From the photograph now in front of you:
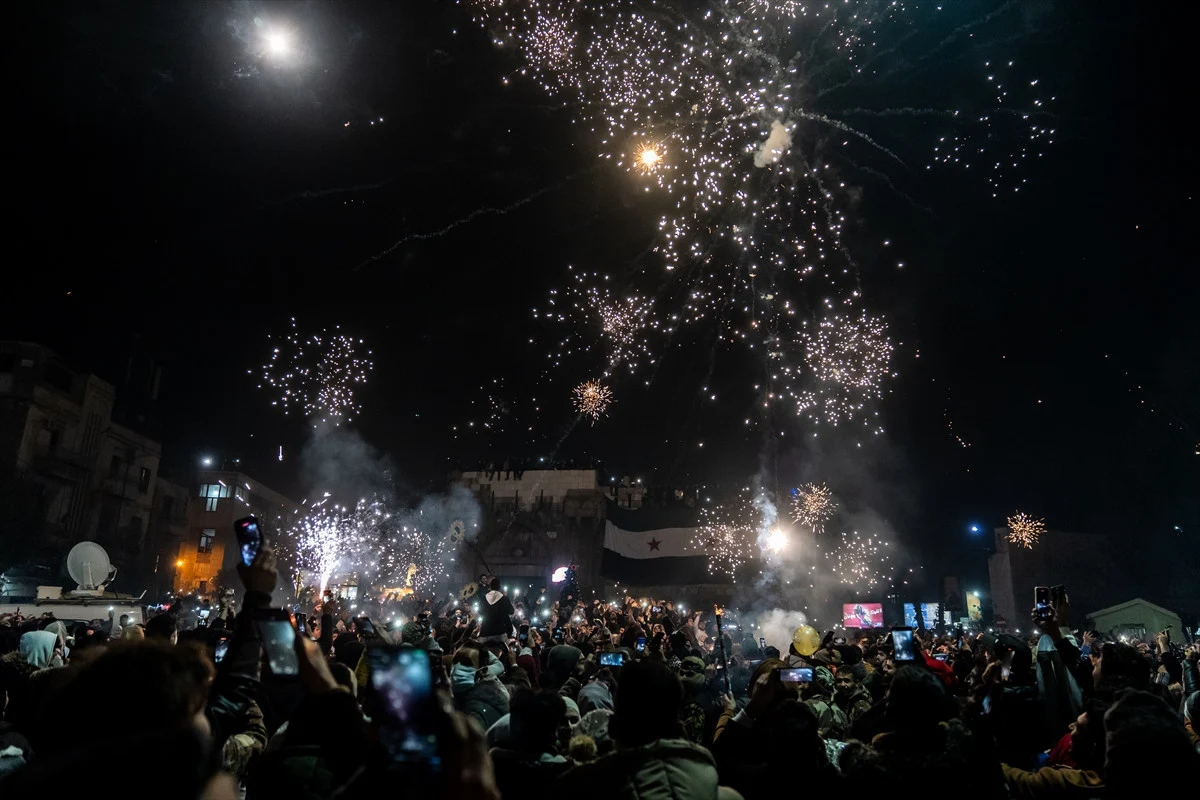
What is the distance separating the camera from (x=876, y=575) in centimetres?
4978

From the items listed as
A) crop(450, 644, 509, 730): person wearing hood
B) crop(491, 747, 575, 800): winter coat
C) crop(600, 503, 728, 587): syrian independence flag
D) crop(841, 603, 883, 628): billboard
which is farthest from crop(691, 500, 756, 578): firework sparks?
crop(491, 747, 575, 800): winter coat

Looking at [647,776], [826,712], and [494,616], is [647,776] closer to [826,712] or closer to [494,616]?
[826,712]

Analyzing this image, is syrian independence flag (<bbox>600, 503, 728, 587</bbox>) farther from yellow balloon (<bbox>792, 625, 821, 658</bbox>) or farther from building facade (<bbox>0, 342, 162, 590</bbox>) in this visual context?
building facade (<bbox>0, 342, 162, 590</bbox>)

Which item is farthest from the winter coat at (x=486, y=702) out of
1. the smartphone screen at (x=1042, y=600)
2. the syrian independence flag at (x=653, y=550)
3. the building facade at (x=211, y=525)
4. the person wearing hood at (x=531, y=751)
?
the building facade at (x=211, y=525)

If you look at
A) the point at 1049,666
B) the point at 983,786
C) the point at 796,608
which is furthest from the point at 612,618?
the point at 796,608

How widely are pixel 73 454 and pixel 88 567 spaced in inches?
790

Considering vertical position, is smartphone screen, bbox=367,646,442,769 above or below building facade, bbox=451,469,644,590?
below

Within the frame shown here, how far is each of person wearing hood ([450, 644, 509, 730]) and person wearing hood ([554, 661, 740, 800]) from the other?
3.06m

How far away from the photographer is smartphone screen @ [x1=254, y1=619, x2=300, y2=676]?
3006mm

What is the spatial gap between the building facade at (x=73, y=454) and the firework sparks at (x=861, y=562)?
150 feet

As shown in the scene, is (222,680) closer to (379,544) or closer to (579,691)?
(579,691)

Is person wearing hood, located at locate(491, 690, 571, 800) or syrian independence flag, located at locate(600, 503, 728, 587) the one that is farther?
syrian independence flag, located at locate(600, 503, 728, 587)

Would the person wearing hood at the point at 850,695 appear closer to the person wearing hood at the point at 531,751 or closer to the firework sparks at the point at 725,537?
the person wearing hood at the point at 531,751

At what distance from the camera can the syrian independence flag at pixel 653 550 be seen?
3447 centimetres
